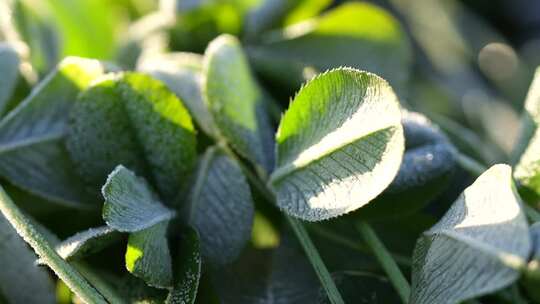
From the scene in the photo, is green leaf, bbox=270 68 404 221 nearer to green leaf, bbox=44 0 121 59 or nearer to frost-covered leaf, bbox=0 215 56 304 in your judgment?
frost-covered leaf, bbox=0 215 56 304

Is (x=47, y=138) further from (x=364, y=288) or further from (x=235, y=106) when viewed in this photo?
(x=364, y=288)

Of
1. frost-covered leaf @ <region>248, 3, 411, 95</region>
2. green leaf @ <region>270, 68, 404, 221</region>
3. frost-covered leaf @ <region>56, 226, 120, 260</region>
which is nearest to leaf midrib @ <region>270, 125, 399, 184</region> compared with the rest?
green leaf @ <region>270, 68, 404, 221</region>

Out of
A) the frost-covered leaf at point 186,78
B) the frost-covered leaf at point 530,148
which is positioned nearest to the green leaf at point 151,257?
the frost-covered leaf at point 186,78

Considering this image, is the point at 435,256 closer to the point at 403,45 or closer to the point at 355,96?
the point at 355,96

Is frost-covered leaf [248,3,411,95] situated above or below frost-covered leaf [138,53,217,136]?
below

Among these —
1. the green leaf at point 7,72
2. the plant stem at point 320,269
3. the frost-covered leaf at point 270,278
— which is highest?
the green leaf at point 7,72

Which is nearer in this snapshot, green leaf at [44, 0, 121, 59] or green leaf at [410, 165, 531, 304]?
green leaf at [410, 165, 531, 304]

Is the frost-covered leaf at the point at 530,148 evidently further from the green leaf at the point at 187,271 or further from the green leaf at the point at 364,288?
the green leaf at the point at 187,271
